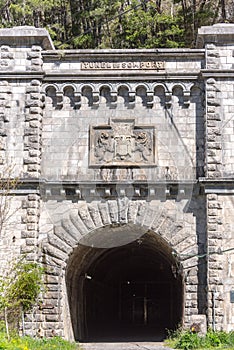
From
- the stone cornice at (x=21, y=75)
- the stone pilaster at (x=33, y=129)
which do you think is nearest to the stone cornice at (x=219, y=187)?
the stone pilaster at (x=33, y=129)

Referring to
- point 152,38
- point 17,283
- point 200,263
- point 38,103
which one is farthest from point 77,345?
point 152,38

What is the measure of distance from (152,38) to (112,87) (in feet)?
44.7

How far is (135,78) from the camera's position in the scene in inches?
816

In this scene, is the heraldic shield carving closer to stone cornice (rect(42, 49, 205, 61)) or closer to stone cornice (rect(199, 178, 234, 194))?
stone cornice (rect(199, 178, 234, 194))

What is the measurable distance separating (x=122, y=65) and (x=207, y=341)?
8256 millimetres

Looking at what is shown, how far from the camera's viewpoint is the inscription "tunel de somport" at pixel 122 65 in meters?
20.9

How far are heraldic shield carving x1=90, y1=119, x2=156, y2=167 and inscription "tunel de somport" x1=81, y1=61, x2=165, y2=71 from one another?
5.25ft

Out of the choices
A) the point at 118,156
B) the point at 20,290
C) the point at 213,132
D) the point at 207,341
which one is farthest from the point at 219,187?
the point at 20,290

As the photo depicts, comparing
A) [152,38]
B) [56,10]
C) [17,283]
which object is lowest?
[17,283]

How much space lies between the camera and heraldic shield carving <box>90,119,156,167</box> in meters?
20.4

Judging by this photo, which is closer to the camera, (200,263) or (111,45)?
Answer: (200,263)

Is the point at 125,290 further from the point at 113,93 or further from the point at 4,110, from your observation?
the point at 4,110

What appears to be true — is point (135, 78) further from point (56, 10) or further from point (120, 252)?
point (56, 10)

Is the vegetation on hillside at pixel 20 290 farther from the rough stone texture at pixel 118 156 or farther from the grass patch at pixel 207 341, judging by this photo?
the grass patch at pixel 207 341
